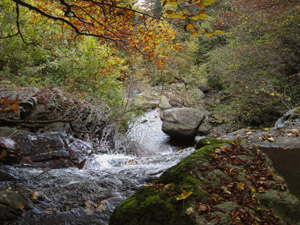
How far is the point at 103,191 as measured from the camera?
10.0 feet

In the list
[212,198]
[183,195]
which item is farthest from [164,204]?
[212,198]

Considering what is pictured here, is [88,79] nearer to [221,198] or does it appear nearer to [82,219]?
[82,219]

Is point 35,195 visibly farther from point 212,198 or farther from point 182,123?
point 182,123

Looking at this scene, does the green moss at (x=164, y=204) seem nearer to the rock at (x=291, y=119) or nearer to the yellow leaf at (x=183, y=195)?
the yellow leaf at (x=183, y=195)

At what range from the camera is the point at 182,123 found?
7980 mm

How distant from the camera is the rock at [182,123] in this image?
7.90 m

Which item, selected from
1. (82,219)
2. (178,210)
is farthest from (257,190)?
(82,219)

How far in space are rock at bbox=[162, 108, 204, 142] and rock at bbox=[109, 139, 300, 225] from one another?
554 centimetres

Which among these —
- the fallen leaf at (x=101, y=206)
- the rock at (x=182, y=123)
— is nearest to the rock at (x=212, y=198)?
the fallen leaf at (x=101, y=206)

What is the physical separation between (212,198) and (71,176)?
8.77ft

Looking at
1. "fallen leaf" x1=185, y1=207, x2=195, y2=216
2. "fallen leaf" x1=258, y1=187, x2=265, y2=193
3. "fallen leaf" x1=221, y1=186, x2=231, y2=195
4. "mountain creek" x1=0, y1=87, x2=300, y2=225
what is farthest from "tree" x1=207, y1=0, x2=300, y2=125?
"fallen leaf" x1=185, y1=207, x2=195, y2=216

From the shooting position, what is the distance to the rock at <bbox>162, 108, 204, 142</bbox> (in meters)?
7.90

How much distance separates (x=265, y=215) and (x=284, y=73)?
282 inches

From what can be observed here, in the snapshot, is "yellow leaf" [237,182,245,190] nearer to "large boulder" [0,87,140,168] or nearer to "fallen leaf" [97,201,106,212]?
"fallen leaf" [97,201,106,212]
